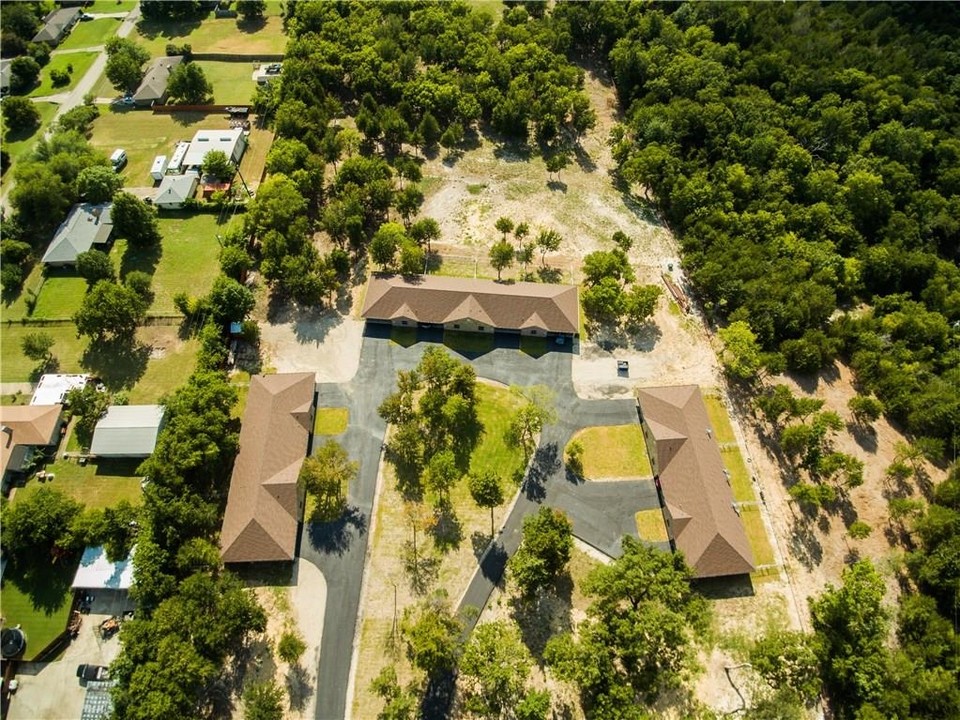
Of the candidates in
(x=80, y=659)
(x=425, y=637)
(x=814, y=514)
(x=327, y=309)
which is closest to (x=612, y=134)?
(x=327, y=309)

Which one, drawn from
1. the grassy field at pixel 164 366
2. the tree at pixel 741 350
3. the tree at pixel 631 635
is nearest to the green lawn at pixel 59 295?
the grassy field at pixel 164 366

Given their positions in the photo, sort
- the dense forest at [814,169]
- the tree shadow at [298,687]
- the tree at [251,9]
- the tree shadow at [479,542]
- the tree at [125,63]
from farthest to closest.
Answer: the tree at [251,9], the tree at [125,63], the dense forest at [814,169], the tree shadow at [479,542], the tree shadow at [298,687]

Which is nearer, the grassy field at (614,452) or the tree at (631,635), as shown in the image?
the tree at (631,635)

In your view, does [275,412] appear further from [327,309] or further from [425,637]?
[425,637]

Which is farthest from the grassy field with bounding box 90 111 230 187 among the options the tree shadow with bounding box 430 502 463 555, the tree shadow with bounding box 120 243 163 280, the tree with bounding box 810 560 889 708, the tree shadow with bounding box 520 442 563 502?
the tree with bounding box 810 560 889 708

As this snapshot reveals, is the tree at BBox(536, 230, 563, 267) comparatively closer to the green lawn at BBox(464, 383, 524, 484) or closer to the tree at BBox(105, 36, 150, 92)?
the green lawn at BBox(464, 383, 524, 484)

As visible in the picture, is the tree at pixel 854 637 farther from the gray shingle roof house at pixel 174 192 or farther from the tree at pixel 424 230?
the gray shingle roof house at pixel 174 192
